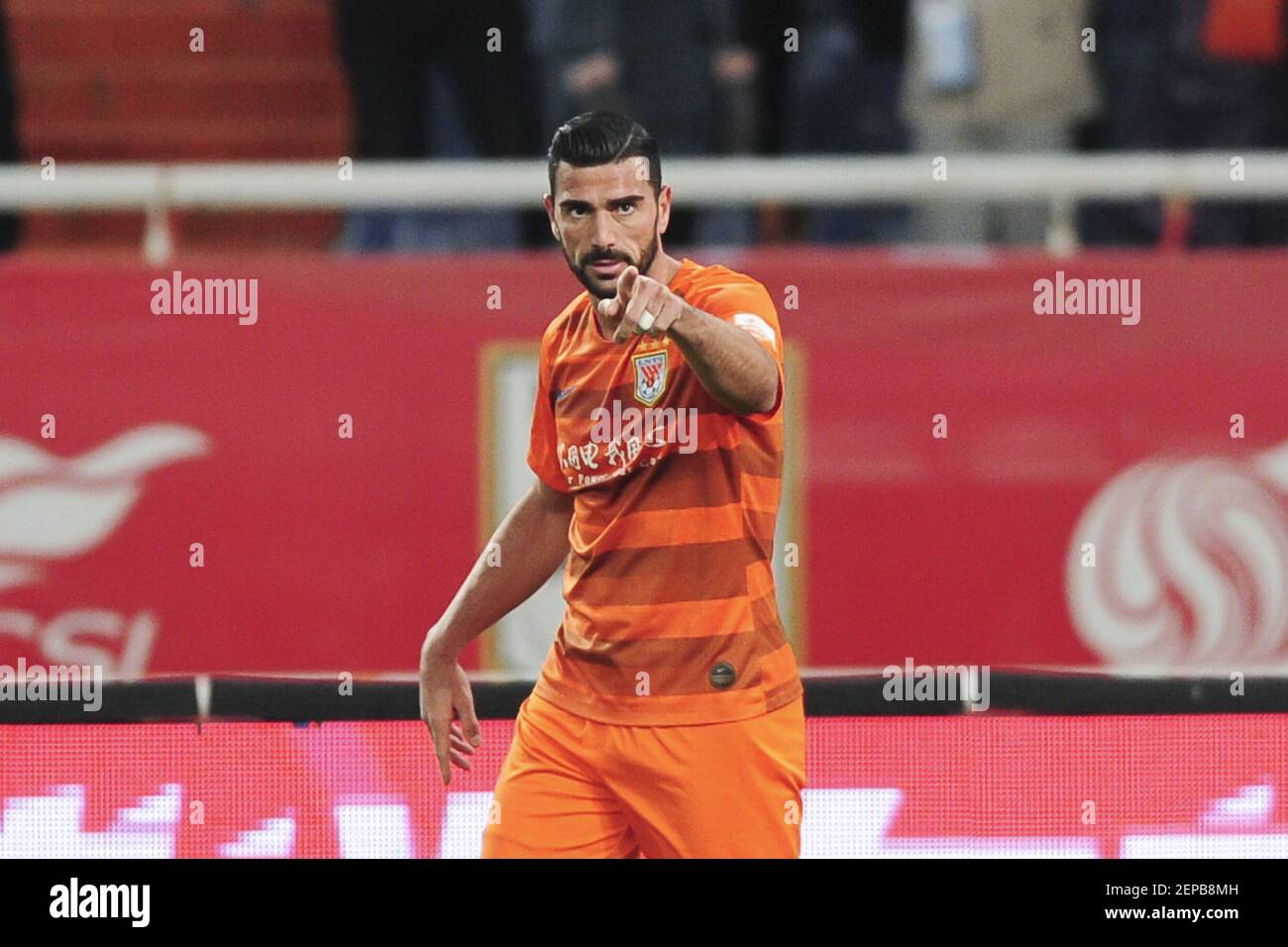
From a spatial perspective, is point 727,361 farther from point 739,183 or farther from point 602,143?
point 739,183

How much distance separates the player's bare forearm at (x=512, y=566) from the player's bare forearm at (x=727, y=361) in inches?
27.6

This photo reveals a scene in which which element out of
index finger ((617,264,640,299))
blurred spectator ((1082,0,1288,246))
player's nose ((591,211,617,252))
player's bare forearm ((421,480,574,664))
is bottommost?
player's bare forearm ((421,480,574,664))

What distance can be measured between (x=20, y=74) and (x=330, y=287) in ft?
11.6

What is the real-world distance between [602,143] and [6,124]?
4971 mm

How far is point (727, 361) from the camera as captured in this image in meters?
3.95

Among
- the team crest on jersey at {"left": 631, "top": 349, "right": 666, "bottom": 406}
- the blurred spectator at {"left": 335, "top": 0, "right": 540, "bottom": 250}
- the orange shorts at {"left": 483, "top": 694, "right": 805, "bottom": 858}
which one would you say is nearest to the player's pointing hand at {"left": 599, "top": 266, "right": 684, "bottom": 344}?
the team crest on jersey at {"left": 631, "top": 349, "right": 666, "bottom": 406}

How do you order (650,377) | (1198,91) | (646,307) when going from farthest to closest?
(1198,91)
(650,377)
(646,307)

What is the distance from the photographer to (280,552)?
7059 millimetres

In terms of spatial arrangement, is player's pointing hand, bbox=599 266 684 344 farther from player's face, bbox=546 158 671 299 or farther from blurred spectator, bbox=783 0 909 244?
blurred spectator, bbox=783 0 909 244

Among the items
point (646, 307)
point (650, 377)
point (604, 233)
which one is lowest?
point (650, 377)

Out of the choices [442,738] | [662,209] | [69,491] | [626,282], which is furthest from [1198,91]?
[626,282]

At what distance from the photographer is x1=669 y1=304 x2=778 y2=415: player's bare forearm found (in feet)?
12.8

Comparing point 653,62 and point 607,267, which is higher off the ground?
point 653,62

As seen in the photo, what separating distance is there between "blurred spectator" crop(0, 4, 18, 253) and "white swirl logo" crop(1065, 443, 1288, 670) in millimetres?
4166
